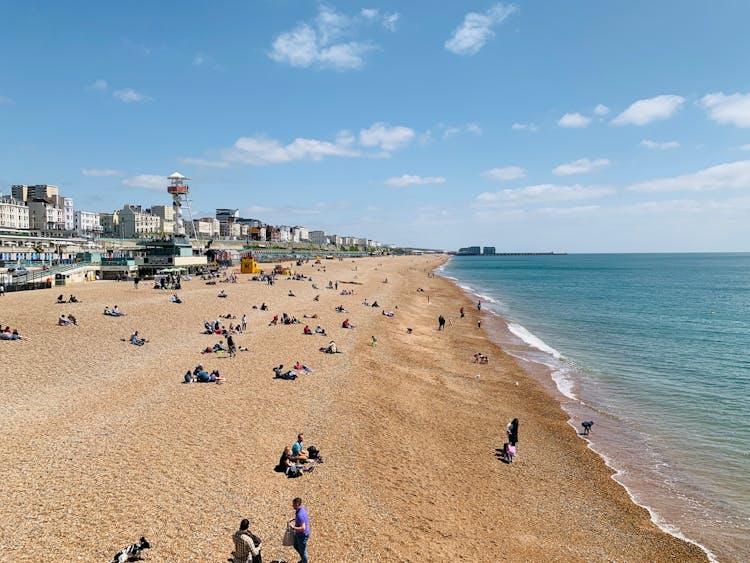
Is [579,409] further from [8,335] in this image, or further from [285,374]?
[8,335]

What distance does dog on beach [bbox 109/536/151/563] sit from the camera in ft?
23.5

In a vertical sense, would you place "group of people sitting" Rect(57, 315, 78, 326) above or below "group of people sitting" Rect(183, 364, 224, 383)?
above

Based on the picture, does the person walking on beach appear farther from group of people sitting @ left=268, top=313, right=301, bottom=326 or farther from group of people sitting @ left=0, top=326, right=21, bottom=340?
group of people sitting @ left=268, top=313, right=301, bottom=326

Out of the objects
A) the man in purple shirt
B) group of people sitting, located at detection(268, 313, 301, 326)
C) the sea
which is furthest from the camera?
group of people sitting, located at detection(268, 313, 301, 326)

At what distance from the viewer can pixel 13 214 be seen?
4247 inches

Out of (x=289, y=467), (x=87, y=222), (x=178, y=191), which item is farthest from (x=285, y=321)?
(x=87, y=222)

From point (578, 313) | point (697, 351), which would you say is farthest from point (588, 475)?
point (578, 313)

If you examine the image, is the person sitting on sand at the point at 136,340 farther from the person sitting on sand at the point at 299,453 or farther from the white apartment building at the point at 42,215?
the white apartment building at the point at 42,215

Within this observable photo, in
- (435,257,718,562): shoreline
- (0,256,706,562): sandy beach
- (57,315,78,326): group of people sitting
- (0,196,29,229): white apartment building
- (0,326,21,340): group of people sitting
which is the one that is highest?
(0,196,29,229): white apartment building

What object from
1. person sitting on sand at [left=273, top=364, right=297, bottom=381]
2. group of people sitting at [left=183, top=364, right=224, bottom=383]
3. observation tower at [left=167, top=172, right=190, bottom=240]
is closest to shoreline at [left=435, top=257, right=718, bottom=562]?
person sitting on sand at [left=273, top=364, right=297, bottom=381]

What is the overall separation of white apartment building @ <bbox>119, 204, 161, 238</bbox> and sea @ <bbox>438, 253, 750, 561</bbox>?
132922 millimetres

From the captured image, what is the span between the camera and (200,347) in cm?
2209

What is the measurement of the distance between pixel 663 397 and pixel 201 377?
66.1 feet

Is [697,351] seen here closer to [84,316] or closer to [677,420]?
[677,420]
